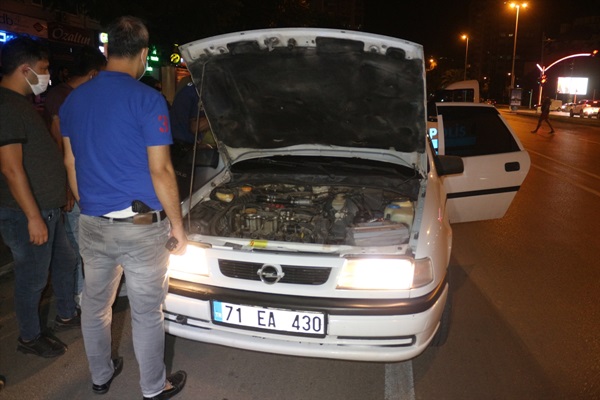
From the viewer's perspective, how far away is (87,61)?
374 cm

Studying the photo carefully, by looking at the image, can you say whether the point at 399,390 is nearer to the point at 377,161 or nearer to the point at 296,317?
the point at 296,317

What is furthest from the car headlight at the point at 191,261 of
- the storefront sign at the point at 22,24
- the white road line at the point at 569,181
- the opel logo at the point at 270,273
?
the storefront sign at the point at 22,24

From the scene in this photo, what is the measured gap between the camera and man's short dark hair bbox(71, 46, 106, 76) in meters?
3.74

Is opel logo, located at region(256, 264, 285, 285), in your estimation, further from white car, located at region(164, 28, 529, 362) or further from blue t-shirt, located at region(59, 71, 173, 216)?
blue t-shirt, located at region(59, 71, 173, 216)

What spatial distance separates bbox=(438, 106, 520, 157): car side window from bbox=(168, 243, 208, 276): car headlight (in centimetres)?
370

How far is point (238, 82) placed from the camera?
3.55 metres

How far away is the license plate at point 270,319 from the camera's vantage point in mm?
2586

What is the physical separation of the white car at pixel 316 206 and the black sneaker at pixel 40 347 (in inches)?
37.1

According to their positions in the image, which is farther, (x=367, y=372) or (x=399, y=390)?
(x=367, y=372)

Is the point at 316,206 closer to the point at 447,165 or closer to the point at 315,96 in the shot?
the point at 315,96

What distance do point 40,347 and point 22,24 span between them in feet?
35.2

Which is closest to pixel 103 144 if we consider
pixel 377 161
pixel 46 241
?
pixel 46 241

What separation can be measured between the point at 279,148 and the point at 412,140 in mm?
1147

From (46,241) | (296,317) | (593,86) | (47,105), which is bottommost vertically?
(296,317)
